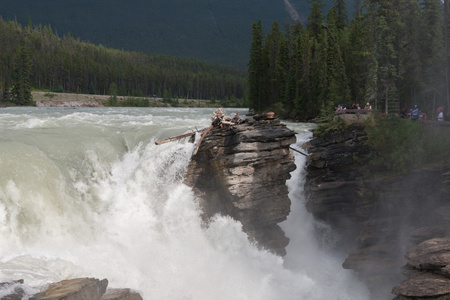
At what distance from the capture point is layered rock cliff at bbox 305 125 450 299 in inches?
485

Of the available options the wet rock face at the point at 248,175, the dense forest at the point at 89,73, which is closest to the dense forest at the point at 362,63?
the wet rock face at the point at 248,175

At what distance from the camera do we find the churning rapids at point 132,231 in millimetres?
12633

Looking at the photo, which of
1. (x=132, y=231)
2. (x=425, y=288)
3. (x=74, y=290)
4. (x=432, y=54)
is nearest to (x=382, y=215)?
(x=425, y=288)

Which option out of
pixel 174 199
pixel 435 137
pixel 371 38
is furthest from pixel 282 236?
pixel 371 38

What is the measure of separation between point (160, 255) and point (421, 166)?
12.4 m

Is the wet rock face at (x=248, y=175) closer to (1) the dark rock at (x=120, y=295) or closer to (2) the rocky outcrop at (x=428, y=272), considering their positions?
(1) the dark rock at (x=120, y=295)

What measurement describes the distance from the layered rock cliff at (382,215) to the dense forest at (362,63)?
5382 millimetres

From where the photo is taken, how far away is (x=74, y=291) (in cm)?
966

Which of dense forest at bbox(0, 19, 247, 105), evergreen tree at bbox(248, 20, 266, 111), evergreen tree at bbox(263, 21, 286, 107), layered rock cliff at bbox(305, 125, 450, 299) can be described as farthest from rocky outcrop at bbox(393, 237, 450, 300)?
dense forest at bbox(0, 19, 247, 105)

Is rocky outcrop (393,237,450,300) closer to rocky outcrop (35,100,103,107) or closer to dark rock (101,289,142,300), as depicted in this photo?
dark rock (101,289,142,300)

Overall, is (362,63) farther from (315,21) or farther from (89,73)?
(89,73)

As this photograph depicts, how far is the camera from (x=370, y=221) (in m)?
18.4

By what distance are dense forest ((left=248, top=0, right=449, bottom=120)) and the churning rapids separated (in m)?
11.8

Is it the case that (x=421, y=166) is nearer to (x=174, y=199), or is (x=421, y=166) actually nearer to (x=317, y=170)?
(x=317, y=170)
